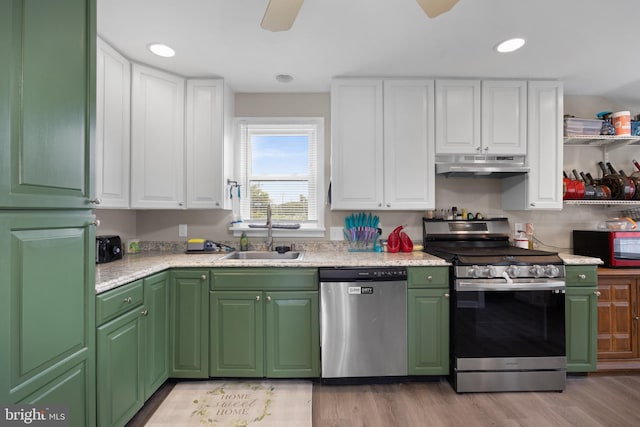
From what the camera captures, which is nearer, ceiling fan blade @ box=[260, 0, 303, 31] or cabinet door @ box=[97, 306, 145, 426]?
ceiling fan blade @ box=[260, 0, 303, 31]

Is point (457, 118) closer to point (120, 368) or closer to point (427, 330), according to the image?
point (427, 330)

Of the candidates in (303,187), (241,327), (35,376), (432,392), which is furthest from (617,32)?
(35,376)

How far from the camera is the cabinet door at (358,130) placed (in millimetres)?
2633

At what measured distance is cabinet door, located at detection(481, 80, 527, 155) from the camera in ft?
8.65

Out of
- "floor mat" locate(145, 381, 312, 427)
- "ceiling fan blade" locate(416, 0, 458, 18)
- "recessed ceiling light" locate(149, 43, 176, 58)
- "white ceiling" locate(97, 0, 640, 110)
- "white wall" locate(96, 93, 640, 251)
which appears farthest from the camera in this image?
"white wall" locate(96, 93, 640, 251)

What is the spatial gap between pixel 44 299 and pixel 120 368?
29.2 inches

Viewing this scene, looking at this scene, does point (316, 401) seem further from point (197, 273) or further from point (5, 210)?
point (5, 210)

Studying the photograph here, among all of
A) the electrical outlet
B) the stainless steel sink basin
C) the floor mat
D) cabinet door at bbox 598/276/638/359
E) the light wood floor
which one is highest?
the electrical outlet

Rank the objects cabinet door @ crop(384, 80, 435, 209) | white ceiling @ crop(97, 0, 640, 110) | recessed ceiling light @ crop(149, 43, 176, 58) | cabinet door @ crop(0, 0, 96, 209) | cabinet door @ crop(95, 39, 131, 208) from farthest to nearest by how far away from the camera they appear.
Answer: cabinet door @ crop(384, 80, 435, 209) < recessed ceiling light @ crop(149, 43, 176, 58) < cabinet door @ crop(95, 39, 131, 208) < white ceiling @ crop(97, 0, 640, 110) < cabinet door @ crop(0, 0, 96, 209)

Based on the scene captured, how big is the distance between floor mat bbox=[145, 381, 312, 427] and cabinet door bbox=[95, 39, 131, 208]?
139 centimetres

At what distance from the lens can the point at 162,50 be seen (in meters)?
2.20

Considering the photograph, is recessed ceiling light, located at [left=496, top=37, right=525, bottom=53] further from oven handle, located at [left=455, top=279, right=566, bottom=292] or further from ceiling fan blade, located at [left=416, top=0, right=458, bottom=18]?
oven handle, located at [left=455, top=279, right=566, bottom=292]

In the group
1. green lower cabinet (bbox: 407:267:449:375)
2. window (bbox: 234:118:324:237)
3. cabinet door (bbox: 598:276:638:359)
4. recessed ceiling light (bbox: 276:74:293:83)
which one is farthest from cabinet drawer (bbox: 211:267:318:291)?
cabinet door (bbox: 598:276:638:359)

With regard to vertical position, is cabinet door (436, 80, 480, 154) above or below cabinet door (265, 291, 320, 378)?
above
